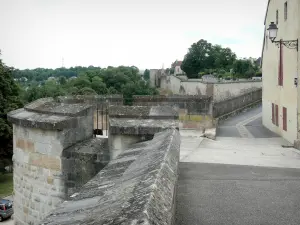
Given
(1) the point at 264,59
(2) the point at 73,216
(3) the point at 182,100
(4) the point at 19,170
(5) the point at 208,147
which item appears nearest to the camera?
(2) the point at 73,216

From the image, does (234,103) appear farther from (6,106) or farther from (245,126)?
(6,106)

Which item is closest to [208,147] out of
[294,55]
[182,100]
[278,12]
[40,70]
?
[182,100]

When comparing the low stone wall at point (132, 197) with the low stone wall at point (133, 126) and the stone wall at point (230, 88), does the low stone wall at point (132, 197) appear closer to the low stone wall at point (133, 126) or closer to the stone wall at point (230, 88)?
the low stone wall at point (133, 126)

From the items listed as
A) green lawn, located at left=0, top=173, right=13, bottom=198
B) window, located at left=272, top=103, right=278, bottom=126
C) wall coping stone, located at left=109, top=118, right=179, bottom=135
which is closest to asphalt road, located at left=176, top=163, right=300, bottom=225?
wall coping stone, located at left=109, top=118, right=179, bottom=135

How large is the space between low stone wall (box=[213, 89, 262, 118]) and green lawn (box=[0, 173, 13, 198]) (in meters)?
17.1

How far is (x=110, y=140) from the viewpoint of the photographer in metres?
6.50

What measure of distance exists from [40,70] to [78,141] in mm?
187818

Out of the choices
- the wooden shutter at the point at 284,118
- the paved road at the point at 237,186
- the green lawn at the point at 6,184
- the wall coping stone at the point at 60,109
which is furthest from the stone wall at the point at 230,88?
the wall coping stone at the point at 60,109

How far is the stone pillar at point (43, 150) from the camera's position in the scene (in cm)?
640

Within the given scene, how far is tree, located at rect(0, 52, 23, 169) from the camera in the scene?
1139 inches

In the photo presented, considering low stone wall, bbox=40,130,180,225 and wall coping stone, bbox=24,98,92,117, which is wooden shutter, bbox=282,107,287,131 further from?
low stone wall, bbox=40,130,180,225

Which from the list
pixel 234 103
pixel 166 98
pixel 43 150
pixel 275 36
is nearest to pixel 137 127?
pixel 43 150

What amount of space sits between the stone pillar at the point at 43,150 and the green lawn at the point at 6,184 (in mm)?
23732

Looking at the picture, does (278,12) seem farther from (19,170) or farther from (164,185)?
(164,185)
